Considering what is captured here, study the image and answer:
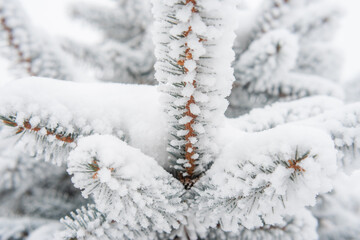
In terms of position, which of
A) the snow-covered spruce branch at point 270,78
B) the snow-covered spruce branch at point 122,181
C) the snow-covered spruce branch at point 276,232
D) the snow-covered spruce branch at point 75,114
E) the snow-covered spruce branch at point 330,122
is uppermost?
the snow-covered spruce branch at point 270,78

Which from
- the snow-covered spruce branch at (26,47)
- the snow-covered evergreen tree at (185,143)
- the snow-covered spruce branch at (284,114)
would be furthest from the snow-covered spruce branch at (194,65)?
the snow-covered spruce branch at (26,47)

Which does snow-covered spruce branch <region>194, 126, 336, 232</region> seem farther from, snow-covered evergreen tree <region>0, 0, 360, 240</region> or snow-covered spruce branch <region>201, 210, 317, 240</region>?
snow-covered spruce branch <region>201, 210, 317, 240</region>

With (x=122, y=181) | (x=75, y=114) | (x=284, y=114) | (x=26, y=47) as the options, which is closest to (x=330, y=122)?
(x=284, y=114)

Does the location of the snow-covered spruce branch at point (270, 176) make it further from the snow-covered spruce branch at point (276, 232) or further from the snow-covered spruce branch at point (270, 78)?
the snow-covered spruce branch at point (270, 78)

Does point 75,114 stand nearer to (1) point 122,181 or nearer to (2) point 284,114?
(1) point 122,181

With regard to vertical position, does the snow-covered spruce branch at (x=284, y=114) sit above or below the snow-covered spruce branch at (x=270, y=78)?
below

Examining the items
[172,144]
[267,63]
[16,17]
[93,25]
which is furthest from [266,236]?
[93,25]

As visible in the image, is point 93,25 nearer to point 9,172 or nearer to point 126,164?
point 9,172
